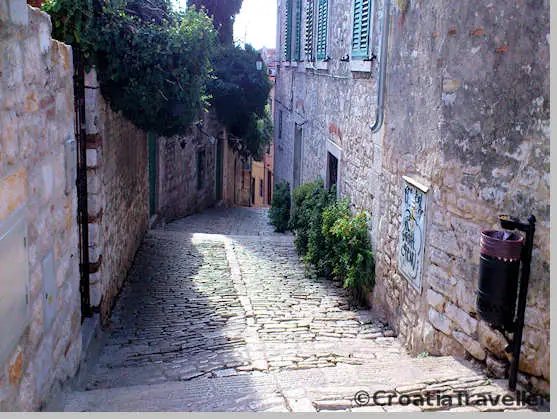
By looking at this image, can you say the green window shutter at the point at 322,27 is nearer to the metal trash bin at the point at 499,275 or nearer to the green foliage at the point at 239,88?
the green foliage at the point at 239,88

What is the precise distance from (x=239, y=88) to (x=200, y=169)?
8.93 feet

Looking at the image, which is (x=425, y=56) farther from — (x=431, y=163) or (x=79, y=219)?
(x=79, y=219)

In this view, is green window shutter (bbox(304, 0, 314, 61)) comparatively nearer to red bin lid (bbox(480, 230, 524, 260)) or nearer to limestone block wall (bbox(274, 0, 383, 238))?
limestone block wall (bbox(274, 0, 383, 238))

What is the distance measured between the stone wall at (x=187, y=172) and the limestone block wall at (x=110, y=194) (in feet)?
7.19

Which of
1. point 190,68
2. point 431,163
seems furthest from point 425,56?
point 190,68

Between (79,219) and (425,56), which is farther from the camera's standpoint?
(79,219)

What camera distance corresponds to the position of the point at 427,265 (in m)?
5.31

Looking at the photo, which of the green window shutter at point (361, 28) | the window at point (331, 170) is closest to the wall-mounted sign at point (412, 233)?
the green window shutter at point (361, 28)

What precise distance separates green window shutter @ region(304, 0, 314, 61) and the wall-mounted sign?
272 inches

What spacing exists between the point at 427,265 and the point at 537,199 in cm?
154

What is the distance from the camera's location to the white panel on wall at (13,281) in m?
2.73

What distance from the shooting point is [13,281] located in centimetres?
291

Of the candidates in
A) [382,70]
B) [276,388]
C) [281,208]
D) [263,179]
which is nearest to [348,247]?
[382,70]

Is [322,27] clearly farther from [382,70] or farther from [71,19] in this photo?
[71,19]
